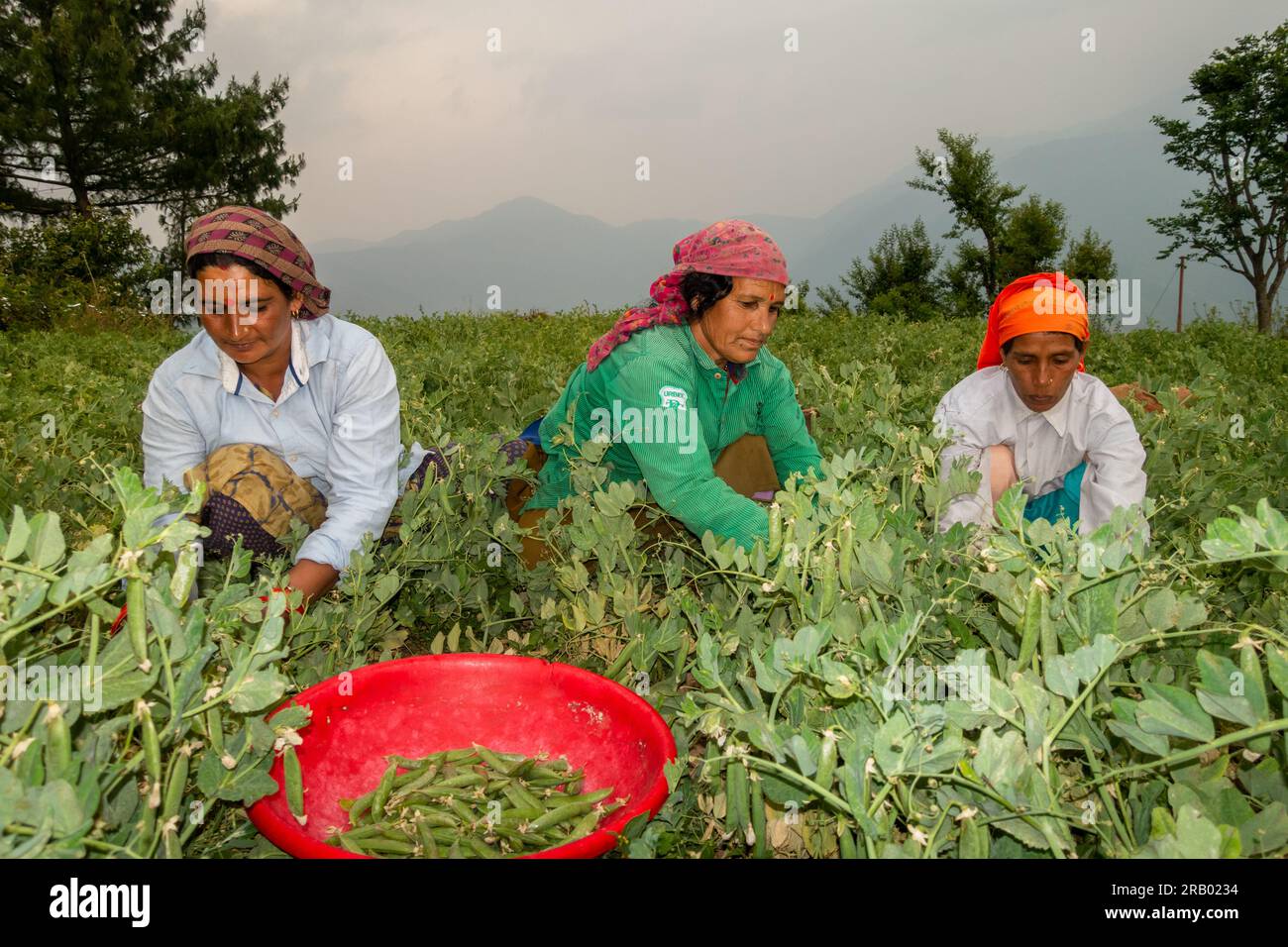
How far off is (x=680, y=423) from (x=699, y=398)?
36 centimetres

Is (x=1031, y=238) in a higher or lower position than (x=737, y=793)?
higher

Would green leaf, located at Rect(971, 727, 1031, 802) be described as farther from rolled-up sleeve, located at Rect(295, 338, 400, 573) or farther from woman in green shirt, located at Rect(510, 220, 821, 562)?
rolled-up sleeve, located at Rect(295, 338, 400, 573)

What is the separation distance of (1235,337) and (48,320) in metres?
19.0

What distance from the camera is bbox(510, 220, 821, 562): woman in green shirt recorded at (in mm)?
2928

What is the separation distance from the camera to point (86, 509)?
11.8ft

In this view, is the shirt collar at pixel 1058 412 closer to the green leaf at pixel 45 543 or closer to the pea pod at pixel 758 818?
the pea pod at pixel 758 818

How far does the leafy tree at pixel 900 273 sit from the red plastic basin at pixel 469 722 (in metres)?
48.8

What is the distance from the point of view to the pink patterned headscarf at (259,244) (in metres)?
2.65

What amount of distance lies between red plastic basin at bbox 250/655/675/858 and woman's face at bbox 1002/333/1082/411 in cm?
209

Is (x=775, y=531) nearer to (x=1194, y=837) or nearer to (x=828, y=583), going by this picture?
(x=828, y=583)

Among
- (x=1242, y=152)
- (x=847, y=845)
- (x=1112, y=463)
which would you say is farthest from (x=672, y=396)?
(x=1242, y=152)

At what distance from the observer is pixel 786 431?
371cm

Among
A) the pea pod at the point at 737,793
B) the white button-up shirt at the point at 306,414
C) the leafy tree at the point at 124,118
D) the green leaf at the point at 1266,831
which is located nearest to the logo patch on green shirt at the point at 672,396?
the white button-up shirt at the point at 306,414
